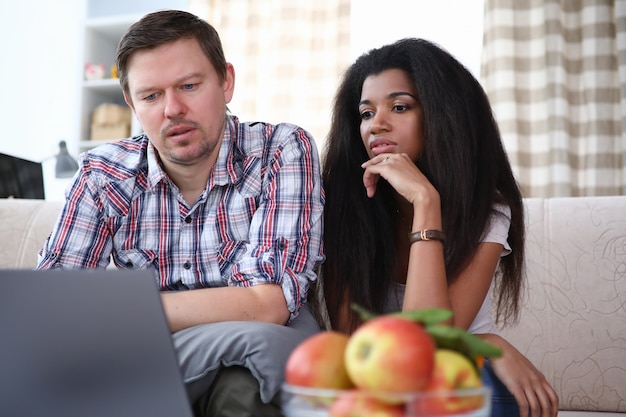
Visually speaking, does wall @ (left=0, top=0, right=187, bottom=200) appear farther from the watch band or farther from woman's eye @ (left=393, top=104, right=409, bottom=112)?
the watch band

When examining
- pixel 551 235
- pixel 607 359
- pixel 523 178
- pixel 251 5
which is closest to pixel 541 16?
pixel 523 178

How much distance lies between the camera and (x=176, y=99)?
1.38 meters

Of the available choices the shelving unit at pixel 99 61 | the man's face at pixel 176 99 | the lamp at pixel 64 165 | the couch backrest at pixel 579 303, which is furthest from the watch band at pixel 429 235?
the shelving unit at pixel 99 61

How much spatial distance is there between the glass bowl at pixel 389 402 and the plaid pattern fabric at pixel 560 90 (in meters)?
2.87

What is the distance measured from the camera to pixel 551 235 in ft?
5.87

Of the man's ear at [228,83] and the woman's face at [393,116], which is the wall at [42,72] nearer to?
the man's ear at [228,83]

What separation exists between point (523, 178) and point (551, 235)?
153 centimetres

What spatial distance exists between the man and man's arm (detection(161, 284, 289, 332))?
3cm

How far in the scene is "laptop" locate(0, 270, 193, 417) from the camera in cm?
60

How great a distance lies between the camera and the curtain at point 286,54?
11.5 feet

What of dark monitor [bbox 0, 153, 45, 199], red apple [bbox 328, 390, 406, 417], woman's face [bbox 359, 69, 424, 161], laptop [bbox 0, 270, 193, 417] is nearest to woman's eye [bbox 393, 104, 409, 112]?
woman's face [bbox 359, 69, 424, 161]

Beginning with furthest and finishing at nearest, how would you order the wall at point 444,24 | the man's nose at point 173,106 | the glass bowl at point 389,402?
the wall at point 444,24 → the man's nose at point 173,106 → the glass bowl at point 389,402

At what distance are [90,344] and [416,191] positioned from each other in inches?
34.0

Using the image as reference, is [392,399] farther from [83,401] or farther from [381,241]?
[381,241]
